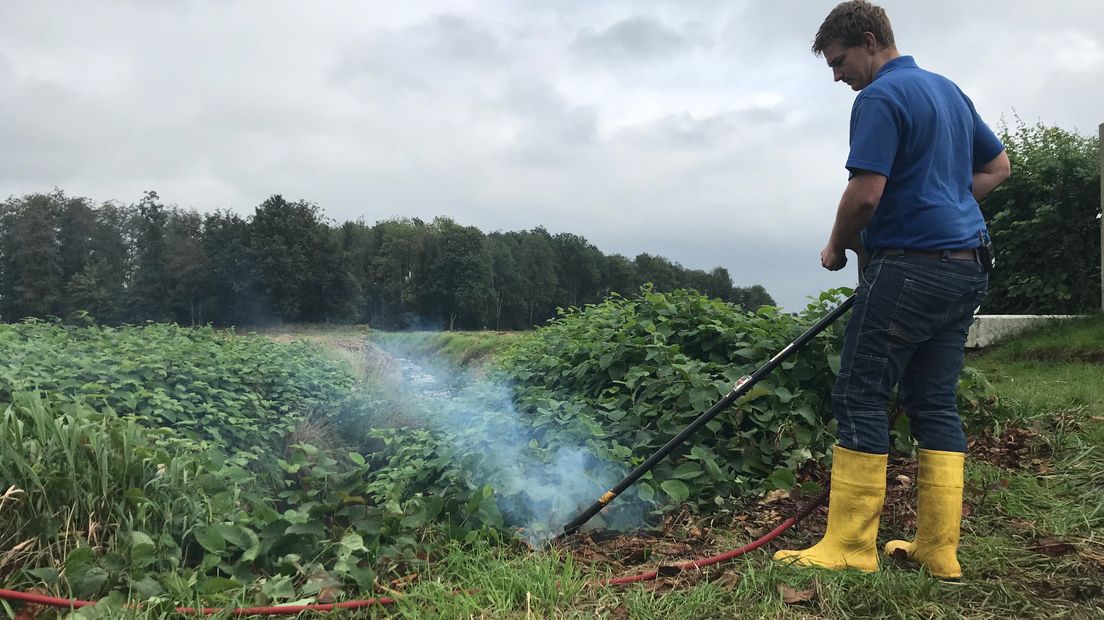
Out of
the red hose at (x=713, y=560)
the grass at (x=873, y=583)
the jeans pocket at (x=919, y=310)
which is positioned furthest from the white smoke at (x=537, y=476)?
the jeans pocket at (x=919, y=310)

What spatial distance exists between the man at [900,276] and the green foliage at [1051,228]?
7.51 metres

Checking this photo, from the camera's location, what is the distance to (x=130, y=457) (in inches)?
107

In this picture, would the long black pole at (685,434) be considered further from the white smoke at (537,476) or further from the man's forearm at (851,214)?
the man's forearm at (851,214)

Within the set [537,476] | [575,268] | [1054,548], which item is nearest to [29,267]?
[575,268]

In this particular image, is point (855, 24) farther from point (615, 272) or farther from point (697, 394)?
point (615, 272)

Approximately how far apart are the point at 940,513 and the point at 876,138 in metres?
1.29

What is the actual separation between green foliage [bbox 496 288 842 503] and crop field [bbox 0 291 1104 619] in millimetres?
15

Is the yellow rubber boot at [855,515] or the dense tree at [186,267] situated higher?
the dense tree at [186,267]

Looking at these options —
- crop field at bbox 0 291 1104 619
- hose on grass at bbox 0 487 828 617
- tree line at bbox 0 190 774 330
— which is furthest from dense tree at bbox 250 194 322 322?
hose on grass at bbox 0 487 828 617

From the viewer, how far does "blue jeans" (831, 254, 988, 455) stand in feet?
7.45

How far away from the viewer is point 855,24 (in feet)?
7.72

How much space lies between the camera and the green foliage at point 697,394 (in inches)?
130

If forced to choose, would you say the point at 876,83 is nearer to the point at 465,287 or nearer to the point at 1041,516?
the point at 1041,516

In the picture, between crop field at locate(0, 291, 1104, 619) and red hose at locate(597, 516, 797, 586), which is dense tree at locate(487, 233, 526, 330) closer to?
crop field at locate(0, 291, 1104, 619)
